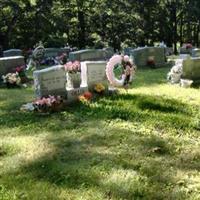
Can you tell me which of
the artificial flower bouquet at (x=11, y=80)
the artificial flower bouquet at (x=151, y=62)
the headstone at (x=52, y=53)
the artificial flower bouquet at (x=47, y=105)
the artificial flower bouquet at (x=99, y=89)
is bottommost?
the artificial flower bouquet at (x=47, y=105)

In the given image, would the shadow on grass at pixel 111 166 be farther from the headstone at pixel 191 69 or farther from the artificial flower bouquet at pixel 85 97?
the headstone at pixel 191 69

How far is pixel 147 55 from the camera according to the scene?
63.8 feet

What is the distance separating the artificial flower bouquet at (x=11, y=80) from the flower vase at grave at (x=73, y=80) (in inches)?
143

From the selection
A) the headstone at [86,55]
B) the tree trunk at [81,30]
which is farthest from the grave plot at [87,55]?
the tree trunk at [81,30]

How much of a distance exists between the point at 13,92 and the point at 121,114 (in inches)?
192

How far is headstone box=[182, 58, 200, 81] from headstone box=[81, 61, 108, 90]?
3.18 m

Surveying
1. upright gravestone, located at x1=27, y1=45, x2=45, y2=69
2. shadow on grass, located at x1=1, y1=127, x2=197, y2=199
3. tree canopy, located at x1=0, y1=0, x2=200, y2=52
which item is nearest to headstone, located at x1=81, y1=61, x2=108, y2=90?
shadow on grass, located at x1=1, y1=127, x2=197, y2=199

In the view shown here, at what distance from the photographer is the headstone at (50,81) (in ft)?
33.2

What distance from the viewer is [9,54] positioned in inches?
845

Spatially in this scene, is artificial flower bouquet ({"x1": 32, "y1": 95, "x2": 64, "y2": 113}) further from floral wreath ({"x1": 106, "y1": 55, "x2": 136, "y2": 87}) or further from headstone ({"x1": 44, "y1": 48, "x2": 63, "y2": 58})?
headstone ({"x1": 44, "y1": 48, "x2": 63, "y2": 58})

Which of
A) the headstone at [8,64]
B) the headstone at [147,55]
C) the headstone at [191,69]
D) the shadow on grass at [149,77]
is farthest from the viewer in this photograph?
the headstone at [147,55]

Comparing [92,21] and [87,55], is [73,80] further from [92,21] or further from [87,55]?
[92,21]

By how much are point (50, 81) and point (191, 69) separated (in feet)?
17.1

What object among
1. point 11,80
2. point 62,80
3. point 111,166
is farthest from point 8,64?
point 111,166
